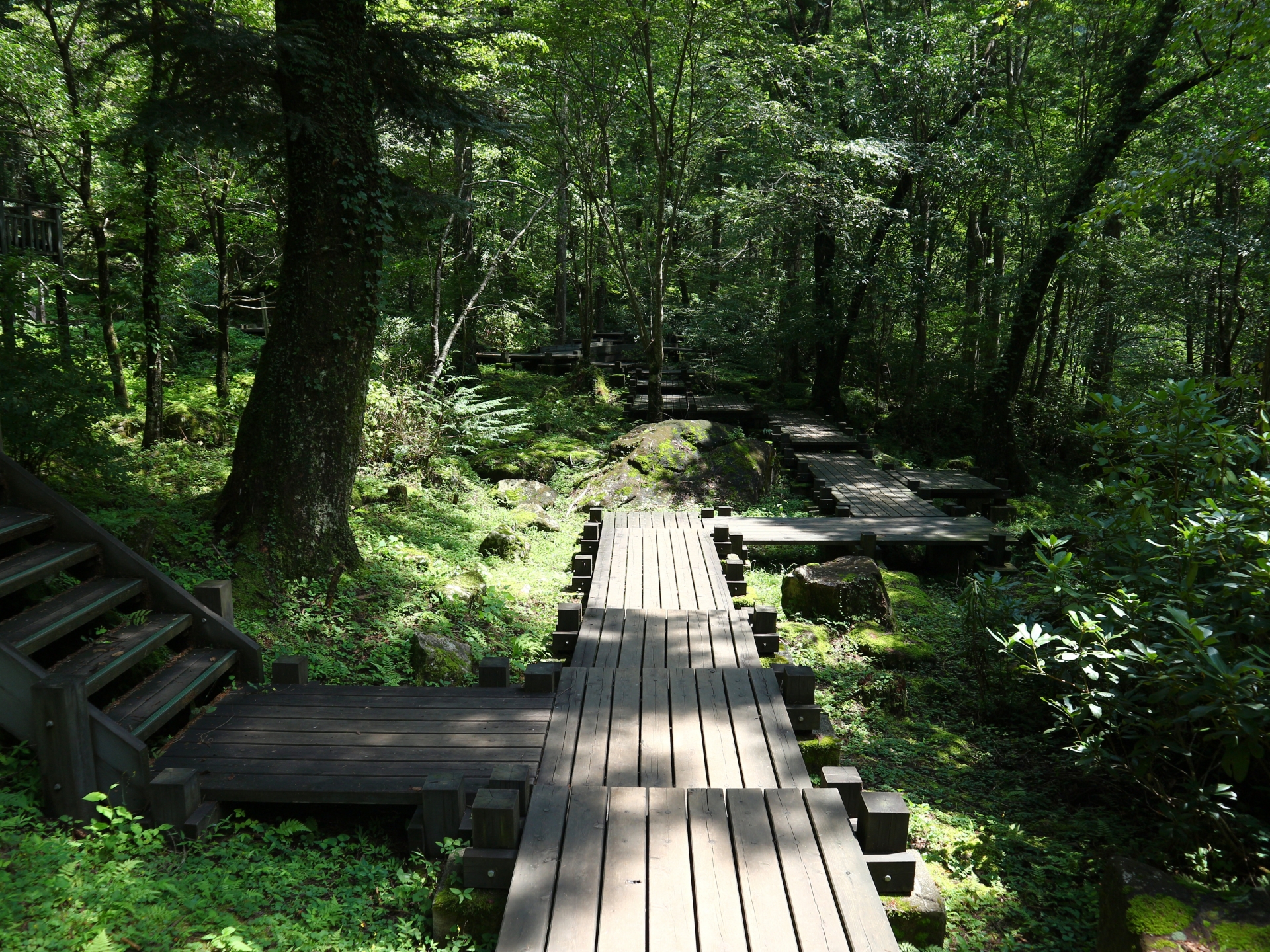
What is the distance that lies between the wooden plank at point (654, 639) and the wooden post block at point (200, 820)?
2.83 meters

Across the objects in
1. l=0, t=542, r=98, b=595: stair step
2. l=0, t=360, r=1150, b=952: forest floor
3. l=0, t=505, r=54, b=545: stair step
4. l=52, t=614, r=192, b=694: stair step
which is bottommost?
l=0, t=360, r=1150, b=952: forest floor

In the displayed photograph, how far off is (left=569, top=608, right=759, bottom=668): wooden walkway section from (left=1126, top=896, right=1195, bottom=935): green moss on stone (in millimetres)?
2549

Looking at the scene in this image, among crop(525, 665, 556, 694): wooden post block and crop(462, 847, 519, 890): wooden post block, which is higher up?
crop(525, 665, 556, 694): wooden post block

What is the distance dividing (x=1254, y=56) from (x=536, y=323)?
24.5 metres

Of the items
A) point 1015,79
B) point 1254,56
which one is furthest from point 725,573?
point 1015,79

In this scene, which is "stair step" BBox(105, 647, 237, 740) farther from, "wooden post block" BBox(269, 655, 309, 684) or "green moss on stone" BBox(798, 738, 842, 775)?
"green moss on stone" BBox(798, 738, 842, 775)

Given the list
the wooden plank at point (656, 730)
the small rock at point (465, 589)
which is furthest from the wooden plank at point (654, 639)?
the small rock at point (465, 589)

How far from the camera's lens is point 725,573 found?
25.7 ft

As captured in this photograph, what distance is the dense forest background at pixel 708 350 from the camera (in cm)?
414

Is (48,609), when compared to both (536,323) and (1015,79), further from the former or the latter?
(536,323)

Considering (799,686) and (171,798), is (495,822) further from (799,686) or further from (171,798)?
(799,686)

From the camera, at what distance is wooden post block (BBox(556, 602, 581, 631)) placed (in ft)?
19.8

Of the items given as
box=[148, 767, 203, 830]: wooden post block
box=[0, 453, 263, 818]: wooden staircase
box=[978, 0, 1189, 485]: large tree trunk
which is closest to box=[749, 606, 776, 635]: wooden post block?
box=[0, 453, 263, 818]: wooden staircase

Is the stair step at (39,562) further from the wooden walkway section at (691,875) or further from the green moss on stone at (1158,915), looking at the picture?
the green moss on stone at (1158,915)
